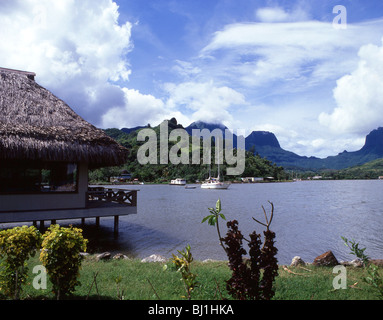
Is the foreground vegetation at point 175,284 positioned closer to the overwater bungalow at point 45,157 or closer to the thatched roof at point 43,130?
the overwater bungalow at point 45,157

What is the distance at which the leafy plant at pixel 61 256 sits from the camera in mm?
3812

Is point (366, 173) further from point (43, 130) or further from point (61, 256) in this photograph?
point (61, 256)

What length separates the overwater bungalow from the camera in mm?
9531

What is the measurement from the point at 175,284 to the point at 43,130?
23.9 feet

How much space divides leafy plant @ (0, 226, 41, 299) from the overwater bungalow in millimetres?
6212

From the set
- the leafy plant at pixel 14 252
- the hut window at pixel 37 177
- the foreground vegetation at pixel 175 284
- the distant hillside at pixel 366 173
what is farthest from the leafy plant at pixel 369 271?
the distant hillside at pixel 366 173

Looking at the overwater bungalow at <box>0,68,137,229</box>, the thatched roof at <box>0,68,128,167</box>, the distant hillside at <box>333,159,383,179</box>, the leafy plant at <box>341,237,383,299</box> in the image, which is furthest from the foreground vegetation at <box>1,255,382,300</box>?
the distant hillside at <box>333,159,383,179</box>

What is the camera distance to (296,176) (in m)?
131

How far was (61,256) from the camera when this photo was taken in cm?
385

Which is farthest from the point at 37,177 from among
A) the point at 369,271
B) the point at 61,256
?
the point at 369,271

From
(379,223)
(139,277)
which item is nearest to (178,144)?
(379,223)

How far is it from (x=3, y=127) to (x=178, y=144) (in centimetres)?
6640
